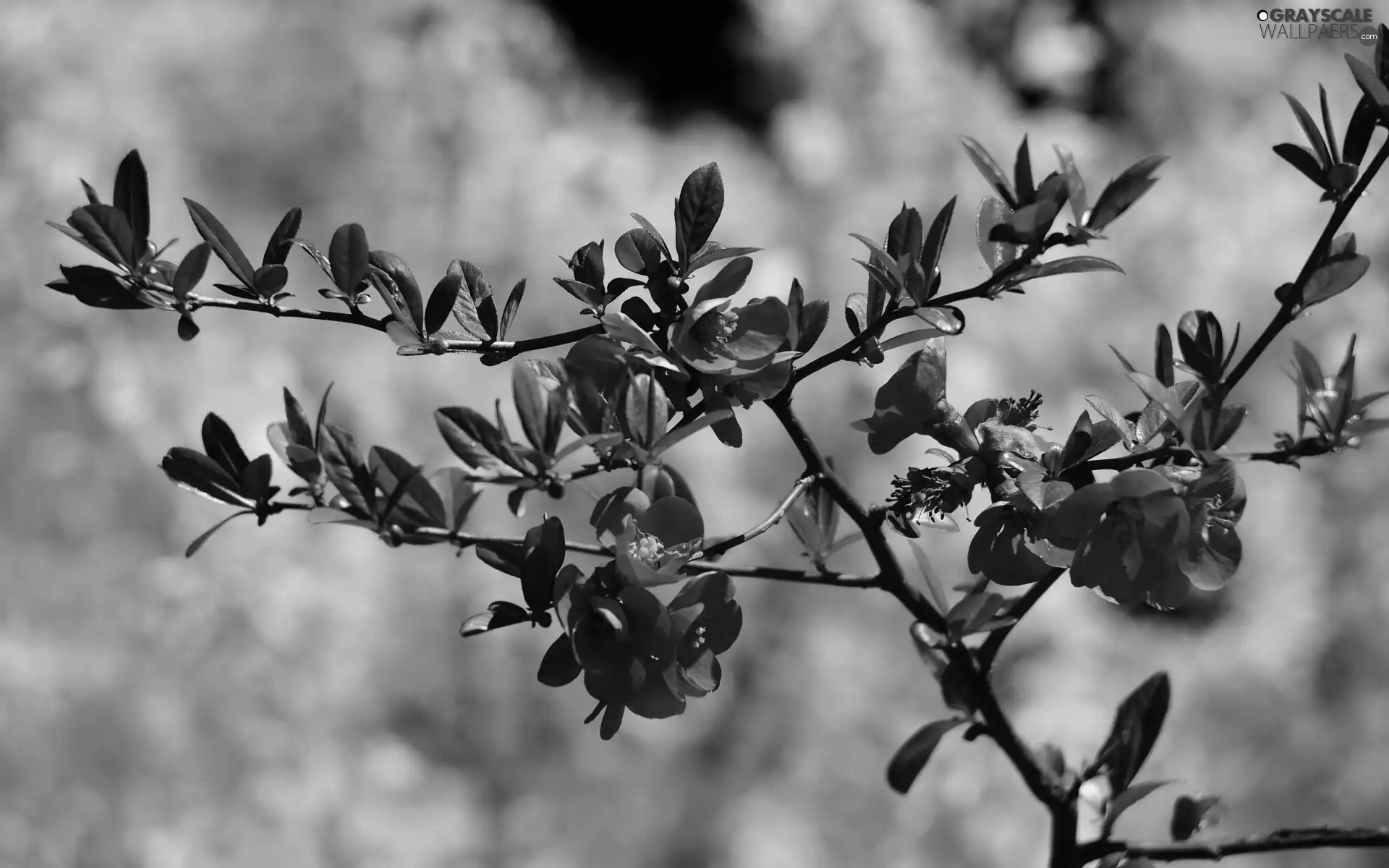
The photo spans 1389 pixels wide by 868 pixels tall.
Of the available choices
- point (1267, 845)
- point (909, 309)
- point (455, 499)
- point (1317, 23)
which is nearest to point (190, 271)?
point (455, 499)

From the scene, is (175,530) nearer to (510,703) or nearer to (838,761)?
(510,703)

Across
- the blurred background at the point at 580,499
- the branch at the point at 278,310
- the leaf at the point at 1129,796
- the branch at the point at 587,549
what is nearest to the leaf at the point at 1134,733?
the leaf at the point at 1129,796

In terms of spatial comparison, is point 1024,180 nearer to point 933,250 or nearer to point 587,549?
point 933,250

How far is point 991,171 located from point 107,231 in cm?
31

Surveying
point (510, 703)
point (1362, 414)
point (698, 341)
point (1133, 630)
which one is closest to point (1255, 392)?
point (1133, 630)

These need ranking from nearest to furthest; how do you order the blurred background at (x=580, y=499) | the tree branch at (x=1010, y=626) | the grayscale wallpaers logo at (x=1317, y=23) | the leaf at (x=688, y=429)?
the leaf at (x=688, y=429), the tree branch at (x=1010, y=626), the grayscale wallpaers logo at (x=1317, y=23), the blurred background at (x=580, y=499)

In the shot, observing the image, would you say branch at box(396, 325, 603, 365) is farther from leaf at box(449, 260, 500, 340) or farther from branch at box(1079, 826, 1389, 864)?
branch at box(1079, 826, 1389, 864)

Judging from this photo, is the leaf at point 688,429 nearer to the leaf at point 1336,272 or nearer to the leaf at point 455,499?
the leaf at point 455,499

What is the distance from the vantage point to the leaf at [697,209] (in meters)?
0.41

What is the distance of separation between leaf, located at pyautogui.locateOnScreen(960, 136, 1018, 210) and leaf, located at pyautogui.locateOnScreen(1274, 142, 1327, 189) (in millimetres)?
101

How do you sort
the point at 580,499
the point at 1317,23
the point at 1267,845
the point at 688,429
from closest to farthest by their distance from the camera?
the point at 688,429 < the point at 1267,845 < the point at 1317,23 < the point at 580,499

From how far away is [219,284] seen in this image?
0.43m

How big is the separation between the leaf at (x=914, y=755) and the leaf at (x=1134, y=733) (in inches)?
3.2

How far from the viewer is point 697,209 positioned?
1.34 ft
